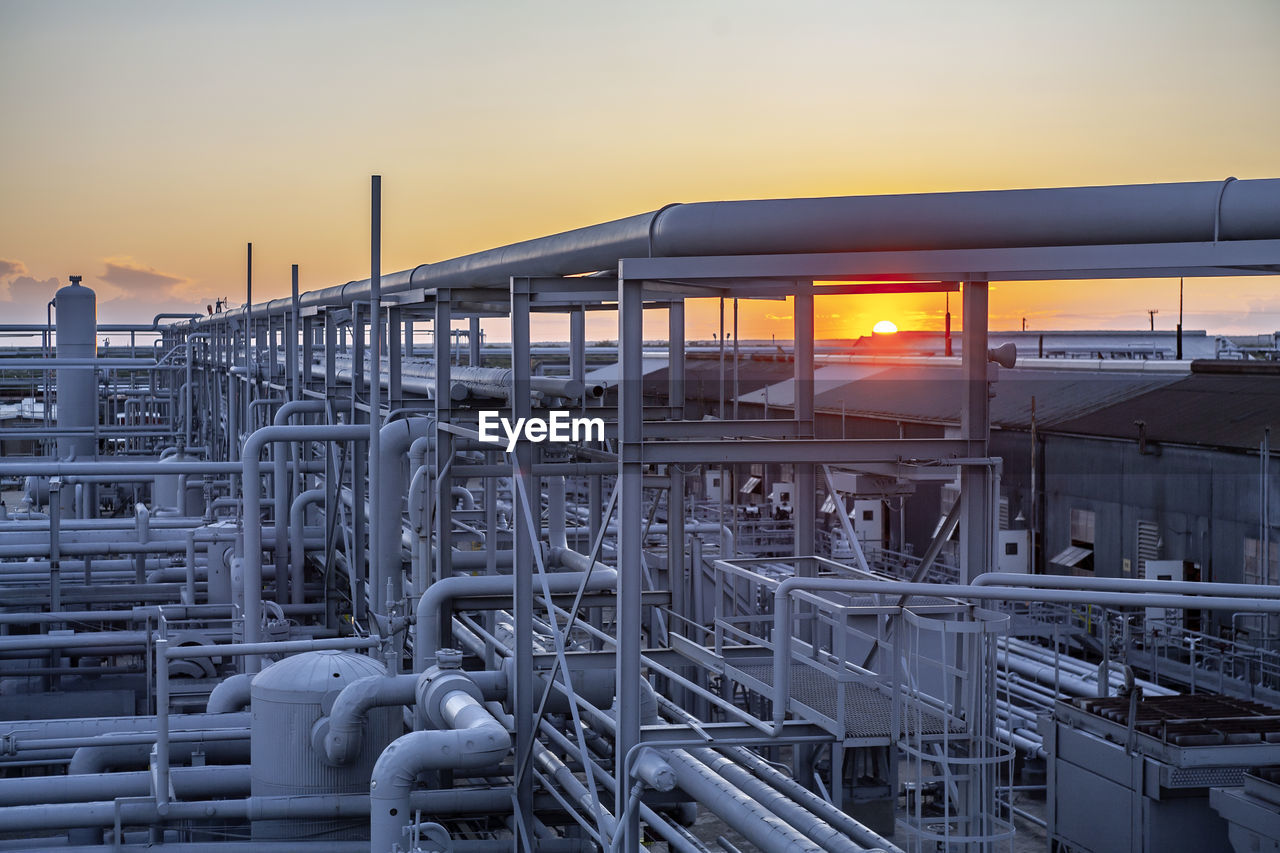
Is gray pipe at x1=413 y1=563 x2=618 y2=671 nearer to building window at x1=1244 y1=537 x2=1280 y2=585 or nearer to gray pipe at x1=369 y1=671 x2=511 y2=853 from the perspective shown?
gray pipe at x1=369 y1=671 x2=511 y2=853

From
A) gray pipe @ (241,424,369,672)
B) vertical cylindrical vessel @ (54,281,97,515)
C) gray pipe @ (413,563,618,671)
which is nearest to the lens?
gray pipe @ (413,563,618,671)

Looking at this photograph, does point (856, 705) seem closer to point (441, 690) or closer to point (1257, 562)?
point (441, 690)

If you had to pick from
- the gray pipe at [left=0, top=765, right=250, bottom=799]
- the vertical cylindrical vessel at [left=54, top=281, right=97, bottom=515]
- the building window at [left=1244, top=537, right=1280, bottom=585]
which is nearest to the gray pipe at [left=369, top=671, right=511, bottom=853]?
the gray pipe at [left=0, top=765, right=250, bottom=799]

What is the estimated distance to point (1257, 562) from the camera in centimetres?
1920

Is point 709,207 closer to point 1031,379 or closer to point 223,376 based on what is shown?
point 1031,379

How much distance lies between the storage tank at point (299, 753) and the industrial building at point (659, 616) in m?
0.03

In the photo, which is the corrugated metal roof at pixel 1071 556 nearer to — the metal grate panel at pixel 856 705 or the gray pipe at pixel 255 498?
the gray pipe at pixel 255 498

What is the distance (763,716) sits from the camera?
1714 cm

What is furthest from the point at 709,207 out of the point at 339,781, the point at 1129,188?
the point at 339,781

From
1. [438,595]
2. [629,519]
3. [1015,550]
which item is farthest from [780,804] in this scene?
[1015,550]

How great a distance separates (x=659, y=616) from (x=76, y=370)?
2722 centimetres

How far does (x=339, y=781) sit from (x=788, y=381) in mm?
→ 29354

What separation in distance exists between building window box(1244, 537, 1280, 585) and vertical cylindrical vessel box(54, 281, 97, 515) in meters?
28.8

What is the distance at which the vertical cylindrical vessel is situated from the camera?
1367 inches
